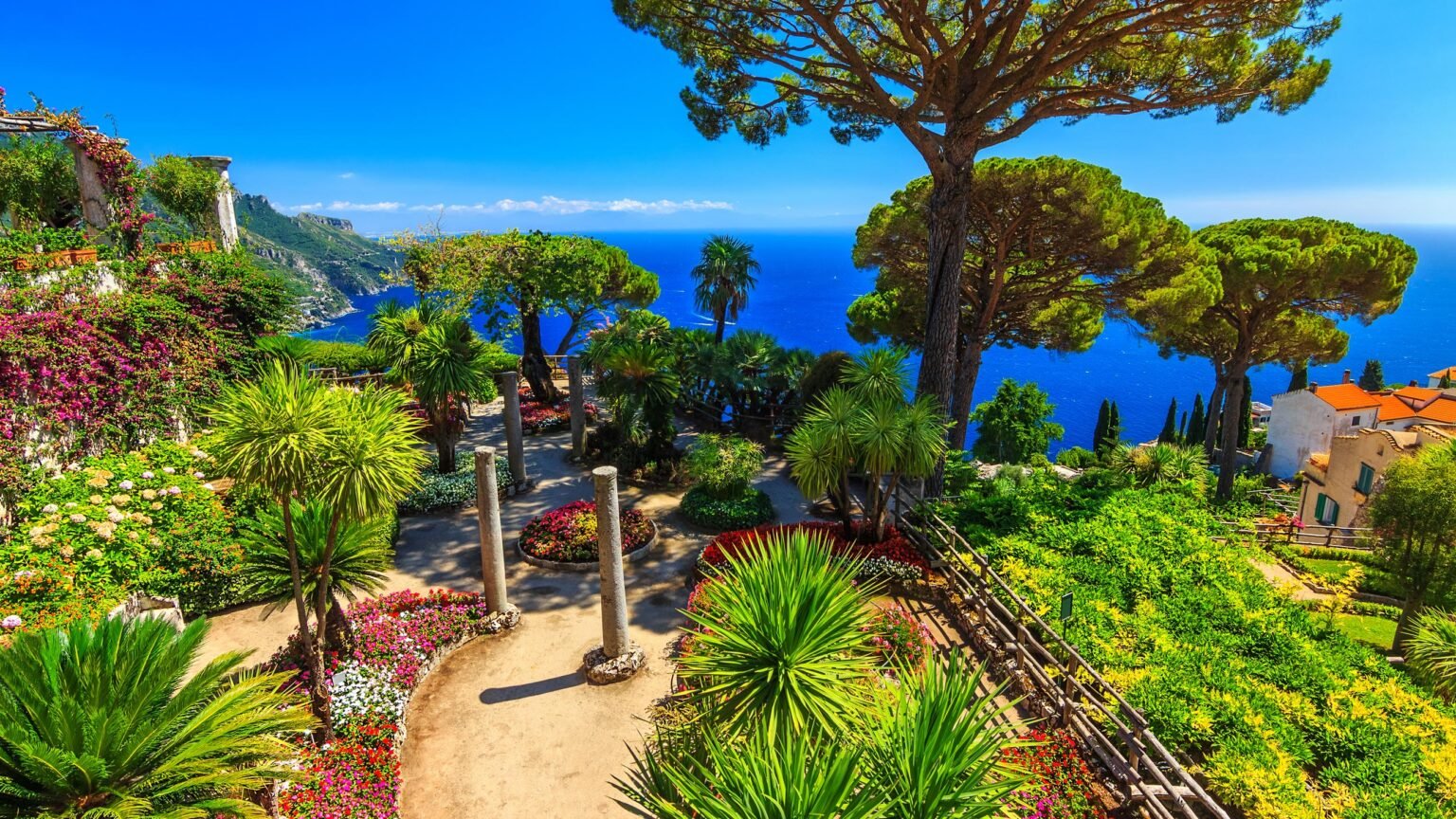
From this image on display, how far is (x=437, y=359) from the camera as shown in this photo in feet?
50.7

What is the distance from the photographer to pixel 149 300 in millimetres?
13594

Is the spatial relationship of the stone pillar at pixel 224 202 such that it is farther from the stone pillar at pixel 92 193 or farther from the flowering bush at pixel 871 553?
the flowering bush at pixel 871 553

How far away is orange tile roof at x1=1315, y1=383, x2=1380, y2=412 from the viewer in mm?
33812

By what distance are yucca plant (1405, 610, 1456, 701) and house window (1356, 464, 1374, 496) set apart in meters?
15.0

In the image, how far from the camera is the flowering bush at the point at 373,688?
284 inches

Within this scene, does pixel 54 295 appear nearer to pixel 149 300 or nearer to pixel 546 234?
pixel 149 300

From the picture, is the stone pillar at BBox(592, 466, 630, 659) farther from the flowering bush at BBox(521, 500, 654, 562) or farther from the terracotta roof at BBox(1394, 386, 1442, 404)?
the terracotta roof at BBox(1394, 386, 1442, 404)

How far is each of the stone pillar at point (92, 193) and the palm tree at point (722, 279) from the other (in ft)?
59.7

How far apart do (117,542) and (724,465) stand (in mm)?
10759

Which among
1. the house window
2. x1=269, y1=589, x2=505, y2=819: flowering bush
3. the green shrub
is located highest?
the green shrub

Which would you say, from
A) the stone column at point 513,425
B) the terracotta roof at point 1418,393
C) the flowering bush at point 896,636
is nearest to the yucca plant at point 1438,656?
the flowering bush at point 896,636

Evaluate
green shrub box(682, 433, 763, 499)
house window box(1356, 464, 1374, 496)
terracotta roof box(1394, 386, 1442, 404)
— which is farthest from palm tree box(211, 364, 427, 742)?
terracotta roof box(1394, 386, 1442, 404)

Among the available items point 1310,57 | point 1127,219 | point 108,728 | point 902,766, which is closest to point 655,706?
point 902,766

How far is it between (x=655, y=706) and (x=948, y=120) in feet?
42.3
